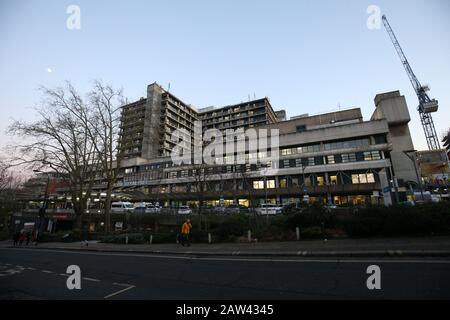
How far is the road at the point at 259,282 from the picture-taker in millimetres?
4992

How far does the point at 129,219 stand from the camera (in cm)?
3147

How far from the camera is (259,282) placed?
20.2ft

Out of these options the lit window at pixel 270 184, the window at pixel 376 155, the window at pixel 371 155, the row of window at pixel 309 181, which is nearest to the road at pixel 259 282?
the row of window at pixel 309 181

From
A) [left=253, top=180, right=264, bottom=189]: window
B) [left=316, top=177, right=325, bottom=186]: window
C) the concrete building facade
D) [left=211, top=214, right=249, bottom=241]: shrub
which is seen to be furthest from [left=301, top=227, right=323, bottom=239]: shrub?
[left=253, top=180, right=264, bottom=189]: window

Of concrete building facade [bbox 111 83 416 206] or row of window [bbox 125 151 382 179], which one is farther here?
row of window [bbox 125 151 382 179]

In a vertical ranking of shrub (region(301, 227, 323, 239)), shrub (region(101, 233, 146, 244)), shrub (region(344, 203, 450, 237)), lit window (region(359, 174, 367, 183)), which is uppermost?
lit window (region(359, 174, 367, 183))

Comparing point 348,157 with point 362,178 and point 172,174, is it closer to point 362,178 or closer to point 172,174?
point 362,178

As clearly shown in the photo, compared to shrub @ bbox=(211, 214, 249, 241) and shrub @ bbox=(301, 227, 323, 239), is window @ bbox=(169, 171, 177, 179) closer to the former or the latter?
shrub @ bbox=(211, 214, 249, 241)

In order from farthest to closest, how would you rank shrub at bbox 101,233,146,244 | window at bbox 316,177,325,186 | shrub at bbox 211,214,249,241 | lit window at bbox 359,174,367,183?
1. window at bbox 316,177,325,186
2. lit window at bbox 359,174,367,183
3. shrub at bbox 101,233,146,244
4. shrub at bbox 211,214,249,241

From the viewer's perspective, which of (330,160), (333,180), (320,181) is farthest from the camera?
(330,160)

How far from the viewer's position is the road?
4.99 metres

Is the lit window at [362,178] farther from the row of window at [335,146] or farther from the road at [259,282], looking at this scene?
the road at [259,282]

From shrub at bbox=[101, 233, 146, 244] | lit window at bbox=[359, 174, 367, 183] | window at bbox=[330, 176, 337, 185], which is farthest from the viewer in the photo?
window at bbox=[330, 176, 337, 185]

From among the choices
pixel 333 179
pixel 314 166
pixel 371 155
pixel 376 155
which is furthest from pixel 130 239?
pixel 376 155
